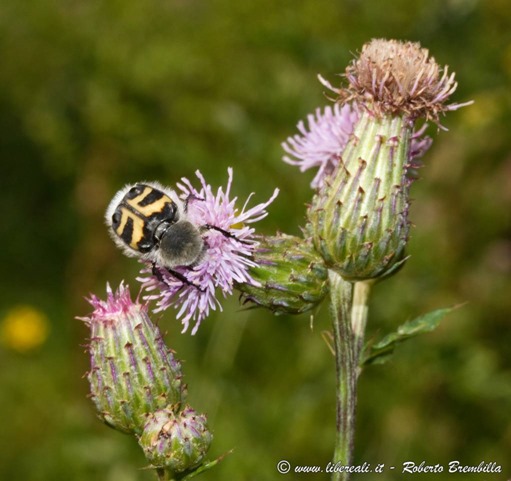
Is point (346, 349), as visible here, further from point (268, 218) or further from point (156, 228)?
point (268, 218)

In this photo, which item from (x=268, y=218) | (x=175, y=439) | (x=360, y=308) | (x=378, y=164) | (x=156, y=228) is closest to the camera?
(x=175, y=439)

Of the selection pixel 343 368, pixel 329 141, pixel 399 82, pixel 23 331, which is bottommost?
pixel 343 368

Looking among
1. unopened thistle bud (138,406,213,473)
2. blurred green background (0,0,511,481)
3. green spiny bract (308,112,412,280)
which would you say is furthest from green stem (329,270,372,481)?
blurred green background (0,0,511,481)

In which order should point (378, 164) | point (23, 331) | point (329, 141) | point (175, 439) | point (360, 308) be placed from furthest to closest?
1. point (23, 331)
2. point (329, 141)
3. point (360, 308)
4. point (378, 164)
5. point (175, 439)

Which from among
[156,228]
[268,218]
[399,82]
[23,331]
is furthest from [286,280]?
[23,331]

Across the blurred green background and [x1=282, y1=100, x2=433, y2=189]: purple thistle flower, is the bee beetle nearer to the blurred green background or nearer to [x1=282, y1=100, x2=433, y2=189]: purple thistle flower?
[x1=282, y1=100, x2=433, y2=189]: purple thistle flower

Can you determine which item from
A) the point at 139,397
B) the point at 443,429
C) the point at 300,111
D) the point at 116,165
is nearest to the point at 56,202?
the point at 116,165
